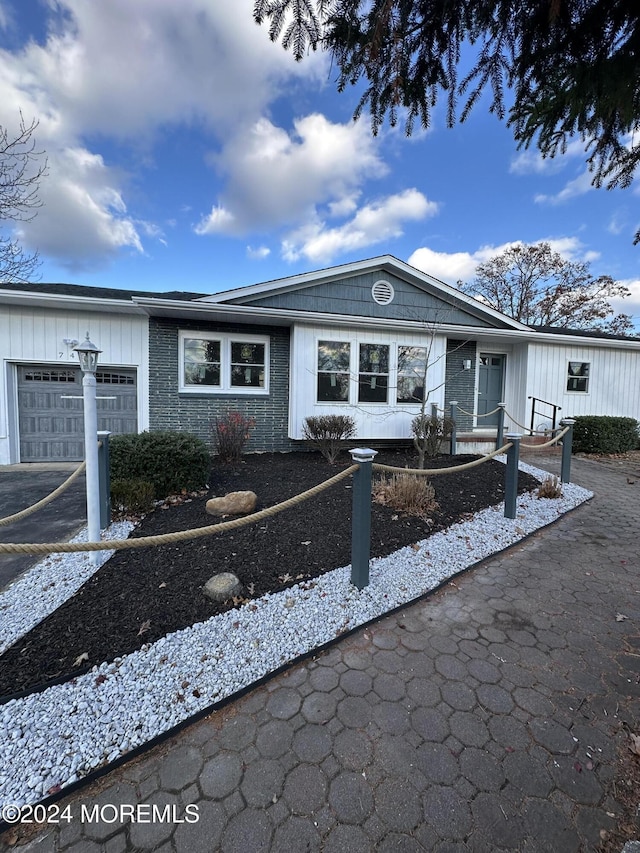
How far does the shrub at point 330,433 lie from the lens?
776 centimetres

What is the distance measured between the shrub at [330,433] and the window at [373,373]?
3.96 feet

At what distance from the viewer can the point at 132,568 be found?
3.25 meters

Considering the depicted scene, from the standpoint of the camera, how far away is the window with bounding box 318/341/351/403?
870 centimetres

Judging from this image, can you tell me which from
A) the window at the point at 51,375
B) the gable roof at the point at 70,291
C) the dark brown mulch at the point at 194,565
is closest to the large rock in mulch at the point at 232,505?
the dark brown mulch at the point at 194,565

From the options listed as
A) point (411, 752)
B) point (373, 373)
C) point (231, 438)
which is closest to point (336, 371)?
point (373, 373)

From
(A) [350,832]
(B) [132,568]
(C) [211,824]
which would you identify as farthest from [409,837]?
(B) [132,568]

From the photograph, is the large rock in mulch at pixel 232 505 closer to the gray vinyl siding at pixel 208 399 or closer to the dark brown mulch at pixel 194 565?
the dark brown mulch at pixel 194 565

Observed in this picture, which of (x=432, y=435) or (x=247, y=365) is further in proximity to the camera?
(x=247, y=365)

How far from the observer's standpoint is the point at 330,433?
776cm

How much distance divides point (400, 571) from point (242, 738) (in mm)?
1882

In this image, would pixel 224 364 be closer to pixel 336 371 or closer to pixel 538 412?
pixel 336 371

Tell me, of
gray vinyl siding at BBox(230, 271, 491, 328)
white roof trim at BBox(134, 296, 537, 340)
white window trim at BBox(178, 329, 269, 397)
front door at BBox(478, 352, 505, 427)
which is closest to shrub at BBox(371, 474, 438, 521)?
white roof trim at BBox(134, 296, 537, 340)

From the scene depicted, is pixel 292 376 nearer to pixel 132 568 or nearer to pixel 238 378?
pixel 238 378

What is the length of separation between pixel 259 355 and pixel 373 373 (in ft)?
9.39
